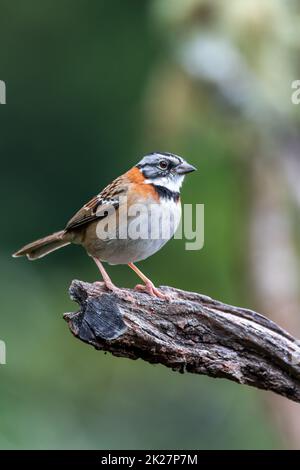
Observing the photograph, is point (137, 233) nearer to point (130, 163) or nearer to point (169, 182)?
point (169, 182)

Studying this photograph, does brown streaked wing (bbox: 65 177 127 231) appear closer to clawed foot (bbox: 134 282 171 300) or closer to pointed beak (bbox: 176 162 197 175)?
pointed beak (bbox: 176 162 197 175)

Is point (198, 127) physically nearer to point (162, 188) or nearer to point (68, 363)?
point (68, 363)

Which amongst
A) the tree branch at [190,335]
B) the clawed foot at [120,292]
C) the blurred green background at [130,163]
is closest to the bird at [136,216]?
the clawed foot at [120,292]

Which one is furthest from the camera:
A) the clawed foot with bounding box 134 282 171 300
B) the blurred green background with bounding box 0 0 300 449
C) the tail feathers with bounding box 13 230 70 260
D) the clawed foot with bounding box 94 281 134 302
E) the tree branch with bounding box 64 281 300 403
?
the blurred green background with bounding box 0 0 300 449

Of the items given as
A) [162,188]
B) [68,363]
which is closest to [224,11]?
[162,188]

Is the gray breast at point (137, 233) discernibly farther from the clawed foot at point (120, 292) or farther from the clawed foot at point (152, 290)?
the clawed foot at point (120, 292)

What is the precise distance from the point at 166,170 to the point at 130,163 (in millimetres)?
14370

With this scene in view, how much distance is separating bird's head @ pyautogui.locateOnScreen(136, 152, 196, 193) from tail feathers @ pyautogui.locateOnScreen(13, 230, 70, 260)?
2.44 ft

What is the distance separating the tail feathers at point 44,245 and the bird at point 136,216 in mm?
117

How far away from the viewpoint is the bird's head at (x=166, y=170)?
7320 millimetres

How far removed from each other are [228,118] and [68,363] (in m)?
5.86

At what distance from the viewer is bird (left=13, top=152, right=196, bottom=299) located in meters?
7.00

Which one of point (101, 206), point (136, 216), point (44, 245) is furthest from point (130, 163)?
point (136, 216)

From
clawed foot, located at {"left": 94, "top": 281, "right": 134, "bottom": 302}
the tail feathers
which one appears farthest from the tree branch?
the tail feathers
